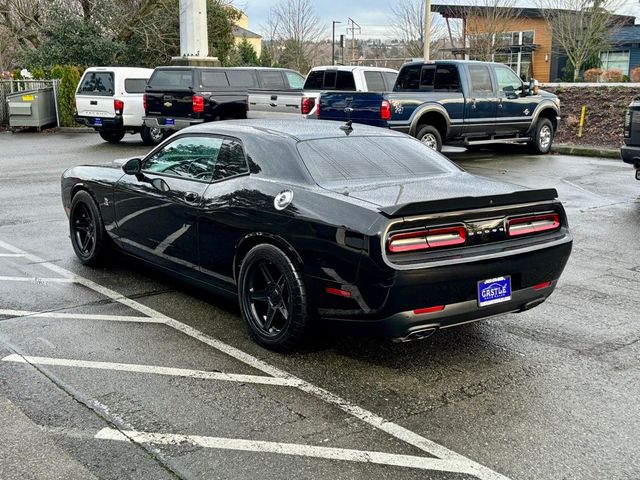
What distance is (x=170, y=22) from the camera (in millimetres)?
32688

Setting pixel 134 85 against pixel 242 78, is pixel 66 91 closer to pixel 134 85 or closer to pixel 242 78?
pixel 134 85

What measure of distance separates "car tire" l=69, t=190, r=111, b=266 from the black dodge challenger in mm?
637

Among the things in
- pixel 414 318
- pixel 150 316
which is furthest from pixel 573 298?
pixel 150 316

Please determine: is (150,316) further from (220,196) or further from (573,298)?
(573,298)

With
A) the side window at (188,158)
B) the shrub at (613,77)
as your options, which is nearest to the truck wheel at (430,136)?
the side window at (188,158)

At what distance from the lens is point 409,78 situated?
16.4m

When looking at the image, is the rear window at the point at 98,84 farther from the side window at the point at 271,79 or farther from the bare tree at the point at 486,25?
the bare tree at the point at 486,25

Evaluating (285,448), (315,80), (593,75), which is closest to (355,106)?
(315,80)

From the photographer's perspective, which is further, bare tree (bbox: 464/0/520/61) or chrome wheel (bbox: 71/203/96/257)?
bare tree (bbox: 464/0/520/61)

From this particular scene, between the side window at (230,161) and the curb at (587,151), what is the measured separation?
13577mm

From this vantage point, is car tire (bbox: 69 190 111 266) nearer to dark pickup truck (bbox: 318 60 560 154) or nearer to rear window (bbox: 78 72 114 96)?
dark pickup truck (bbox: 318 60 560 154)

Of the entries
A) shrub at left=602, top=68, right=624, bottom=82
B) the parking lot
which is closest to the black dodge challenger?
the parking lot

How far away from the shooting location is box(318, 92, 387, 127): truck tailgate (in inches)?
555

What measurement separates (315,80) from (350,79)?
40.2 inches
